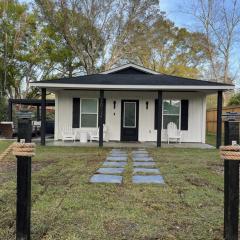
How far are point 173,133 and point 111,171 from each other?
8231mm

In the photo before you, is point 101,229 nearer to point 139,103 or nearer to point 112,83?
point 112,83

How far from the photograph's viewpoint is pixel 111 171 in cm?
778

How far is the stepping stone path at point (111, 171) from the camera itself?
6742 mm

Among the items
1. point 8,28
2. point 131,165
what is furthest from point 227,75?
point 131,165

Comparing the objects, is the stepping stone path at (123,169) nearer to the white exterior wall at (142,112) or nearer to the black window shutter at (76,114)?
the white exterior wall at (142,112)

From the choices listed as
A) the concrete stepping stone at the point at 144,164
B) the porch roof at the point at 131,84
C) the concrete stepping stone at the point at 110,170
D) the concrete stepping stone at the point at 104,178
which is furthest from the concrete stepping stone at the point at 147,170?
the porch roof at the point at 131,84

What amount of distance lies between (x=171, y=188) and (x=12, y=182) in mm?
2683

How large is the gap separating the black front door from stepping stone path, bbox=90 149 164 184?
5.91m

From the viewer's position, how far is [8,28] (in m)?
27.1

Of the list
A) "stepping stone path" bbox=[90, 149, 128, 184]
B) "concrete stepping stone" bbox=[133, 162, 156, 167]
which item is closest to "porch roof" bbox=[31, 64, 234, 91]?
"stepping stone path" bbox=[90, 149, 128, 184]

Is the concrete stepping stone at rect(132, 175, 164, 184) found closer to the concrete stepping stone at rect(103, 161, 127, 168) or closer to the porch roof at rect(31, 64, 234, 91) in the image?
the concrete stepping stone at rect(103, 161, 127, 168)

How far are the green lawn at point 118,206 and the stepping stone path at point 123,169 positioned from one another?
0.17m

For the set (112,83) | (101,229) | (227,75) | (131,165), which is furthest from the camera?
(227,75)

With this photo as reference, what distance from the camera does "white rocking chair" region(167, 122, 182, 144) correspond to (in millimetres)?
15578
